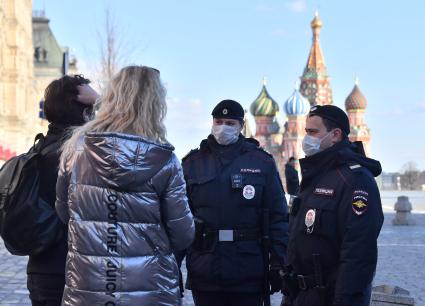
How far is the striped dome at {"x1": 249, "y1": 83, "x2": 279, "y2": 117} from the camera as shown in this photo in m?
91.9

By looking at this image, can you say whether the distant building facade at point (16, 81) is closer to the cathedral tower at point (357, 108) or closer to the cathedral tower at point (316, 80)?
the cathedral tower at point (316, 80)

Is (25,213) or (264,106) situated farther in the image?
(264,106)

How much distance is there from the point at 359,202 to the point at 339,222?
6.9 inches

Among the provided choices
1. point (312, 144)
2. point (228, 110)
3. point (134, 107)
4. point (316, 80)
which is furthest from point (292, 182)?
point (316, 80)

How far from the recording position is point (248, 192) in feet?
16.5

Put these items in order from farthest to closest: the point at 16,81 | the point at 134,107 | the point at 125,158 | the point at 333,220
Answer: the point at 16,81 → the point at 333,220 → the point at 134,107 → the point at 125,158

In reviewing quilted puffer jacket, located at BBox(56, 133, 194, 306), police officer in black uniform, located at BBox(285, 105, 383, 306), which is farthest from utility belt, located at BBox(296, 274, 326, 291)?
quilted puffer jacket, located at BBox(56, 133, 194, 306)

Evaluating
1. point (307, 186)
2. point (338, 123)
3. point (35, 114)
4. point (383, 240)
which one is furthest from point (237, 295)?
point (35, 114)

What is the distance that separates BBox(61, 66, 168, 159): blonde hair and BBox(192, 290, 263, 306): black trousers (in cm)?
200

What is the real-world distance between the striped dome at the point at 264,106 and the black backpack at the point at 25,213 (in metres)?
88.6

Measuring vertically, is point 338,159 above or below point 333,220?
above

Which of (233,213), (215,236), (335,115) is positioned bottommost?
(215,236)

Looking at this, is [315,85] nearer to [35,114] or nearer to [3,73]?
[35,114]

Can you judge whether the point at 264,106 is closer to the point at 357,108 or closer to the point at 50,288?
the point at 357,108
